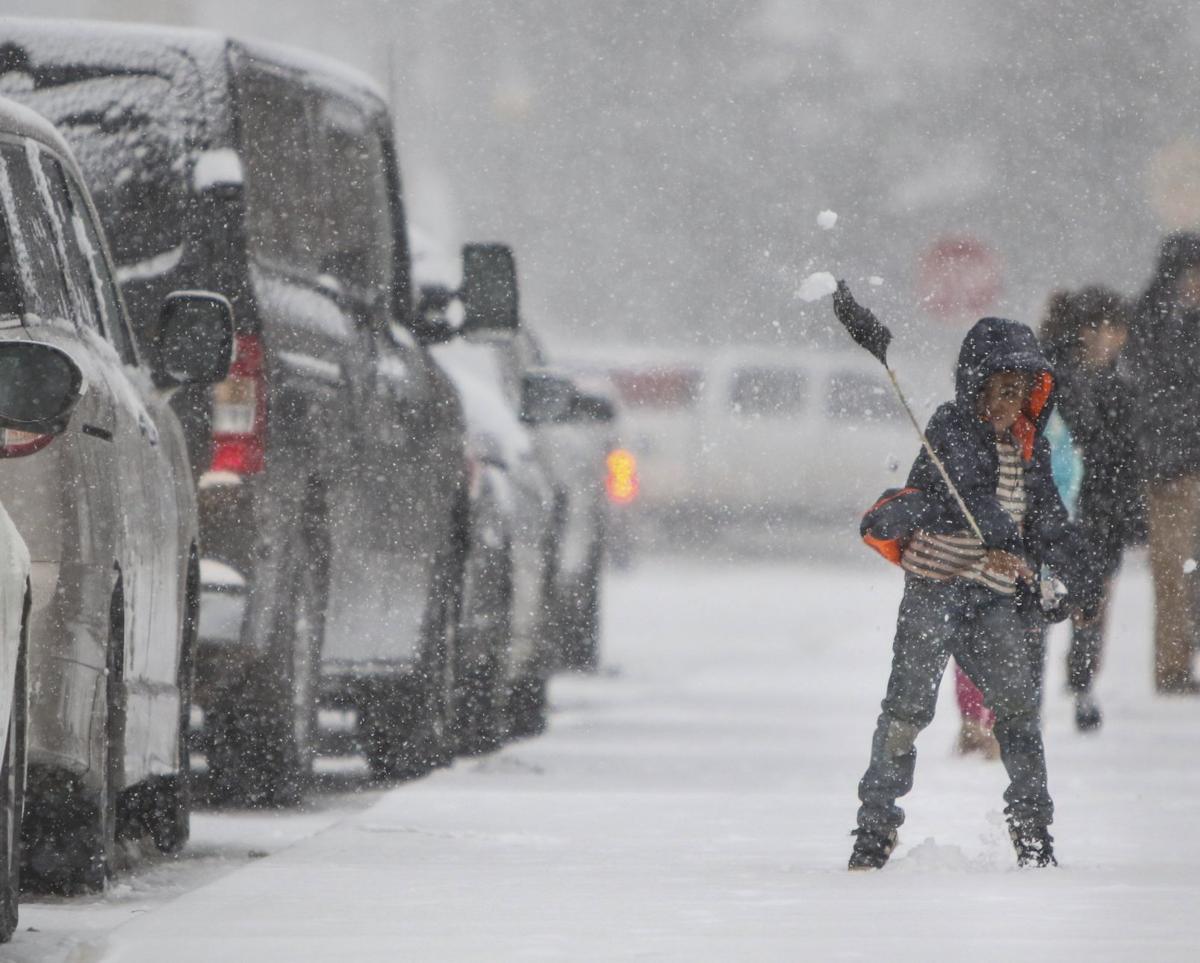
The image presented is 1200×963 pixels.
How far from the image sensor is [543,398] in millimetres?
14023

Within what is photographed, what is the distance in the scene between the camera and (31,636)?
24.1 feet

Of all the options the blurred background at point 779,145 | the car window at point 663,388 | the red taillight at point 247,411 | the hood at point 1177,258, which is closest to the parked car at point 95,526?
the red taillight at point 247,411

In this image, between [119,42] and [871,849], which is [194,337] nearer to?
[119,42]

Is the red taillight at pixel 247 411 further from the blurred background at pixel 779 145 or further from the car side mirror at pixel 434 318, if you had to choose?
the blurred background at pixel 779 145

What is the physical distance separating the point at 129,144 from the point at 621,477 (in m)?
9.62

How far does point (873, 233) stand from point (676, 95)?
20.5 ft

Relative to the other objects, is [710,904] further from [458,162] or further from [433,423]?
[458,162]

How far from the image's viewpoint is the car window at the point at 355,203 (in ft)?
36.2

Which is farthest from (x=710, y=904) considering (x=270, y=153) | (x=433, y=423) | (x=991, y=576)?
(x=433, y=423)

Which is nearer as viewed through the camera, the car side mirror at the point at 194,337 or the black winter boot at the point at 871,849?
the black winter boot at the point at 871,849

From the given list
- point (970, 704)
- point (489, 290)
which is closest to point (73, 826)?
point (489, 290)

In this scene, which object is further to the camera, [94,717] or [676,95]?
[676,95]

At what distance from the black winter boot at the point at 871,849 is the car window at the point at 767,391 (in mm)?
31211

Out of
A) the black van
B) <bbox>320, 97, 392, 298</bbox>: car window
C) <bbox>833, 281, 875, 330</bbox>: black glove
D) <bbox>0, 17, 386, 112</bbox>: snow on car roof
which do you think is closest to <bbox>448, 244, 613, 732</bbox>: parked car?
<bbox>320, 97, 392, 298</bbox>: car window
